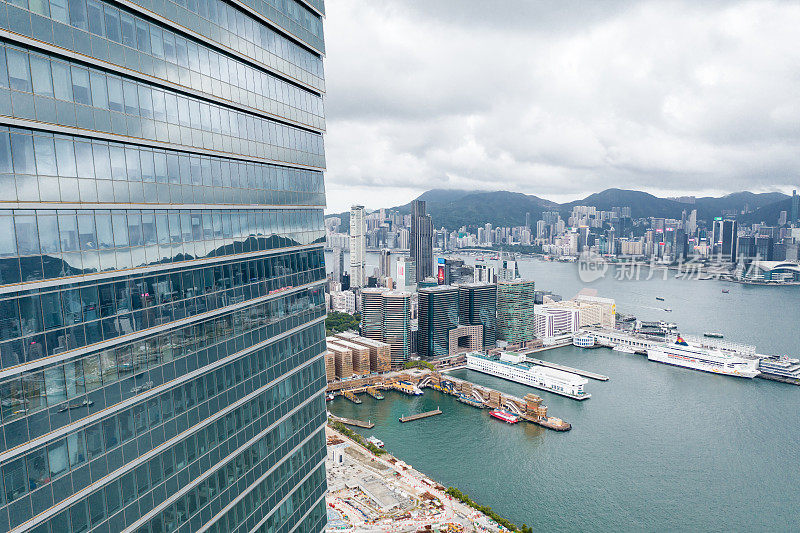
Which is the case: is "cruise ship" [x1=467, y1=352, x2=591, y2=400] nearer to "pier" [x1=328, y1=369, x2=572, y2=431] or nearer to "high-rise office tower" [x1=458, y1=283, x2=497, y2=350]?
"high-rise office tower" [x1=458, y1=283, x2=497, y2=350]

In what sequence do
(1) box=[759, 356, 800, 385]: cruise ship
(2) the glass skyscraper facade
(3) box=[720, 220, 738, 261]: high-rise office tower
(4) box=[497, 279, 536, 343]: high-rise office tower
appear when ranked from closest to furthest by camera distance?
(2) the glass skyscraper facade, (1) box=[759, 356, 800, 385]: cruise ship, (4) box=[497, 279, 536, 343]: high-rise office tower, (3) box=[720, 220, 738, 261]: high-rise office tower

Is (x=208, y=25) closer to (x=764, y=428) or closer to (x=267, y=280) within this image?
(x=267, y=280)

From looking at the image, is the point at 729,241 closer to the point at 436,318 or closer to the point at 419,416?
the point at 436,318

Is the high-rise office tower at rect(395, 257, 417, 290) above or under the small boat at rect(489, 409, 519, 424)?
above

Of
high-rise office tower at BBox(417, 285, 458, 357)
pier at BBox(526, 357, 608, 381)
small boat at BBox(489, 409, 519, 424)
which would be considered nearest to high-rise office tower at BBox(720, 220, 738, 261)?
pier at BBox(526, 357, 608, 381)

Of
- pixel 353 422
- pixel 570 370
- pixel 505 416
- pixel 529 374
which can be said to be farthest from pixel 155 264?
pixel 570 370

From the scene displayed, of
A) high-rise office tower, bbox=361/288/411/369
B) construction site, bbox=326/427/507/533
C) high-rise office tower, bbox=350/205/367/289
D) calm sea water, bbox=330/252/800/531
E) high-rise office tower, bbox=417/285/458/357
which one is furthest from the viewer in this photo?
high-rise office tower, bbox=350/205/367/289
